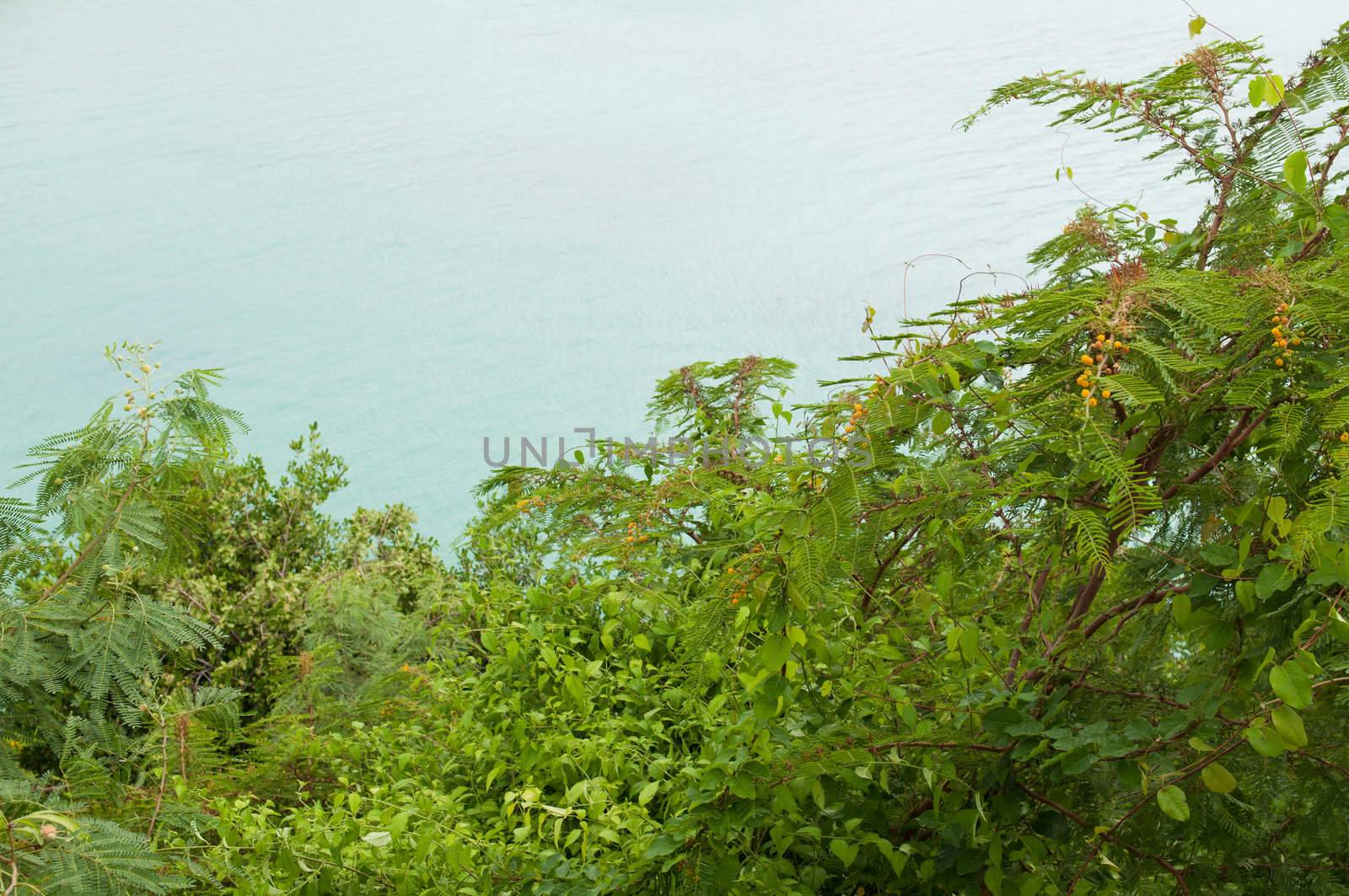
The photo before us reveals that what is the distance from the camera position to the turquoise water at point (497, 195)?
592 centimetres

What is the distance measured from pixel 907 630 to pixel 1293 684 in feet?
3.06

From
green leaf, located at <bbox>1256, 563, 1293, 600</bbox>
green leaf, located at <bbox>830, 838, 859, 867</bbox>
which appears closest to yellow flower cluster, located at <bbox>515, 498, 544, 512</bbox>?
green leaf, located at <bbox>830, 838, 859, 867</bbox>

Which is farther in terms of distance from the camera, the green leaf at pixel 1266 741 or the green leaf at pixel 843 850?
the green leaf at pixel 843 850

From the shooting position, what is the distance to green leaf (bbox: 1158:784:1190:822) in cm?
97

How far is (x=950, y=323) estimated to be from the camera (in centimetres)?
112

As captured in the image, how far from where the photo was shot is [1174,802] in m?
0.98

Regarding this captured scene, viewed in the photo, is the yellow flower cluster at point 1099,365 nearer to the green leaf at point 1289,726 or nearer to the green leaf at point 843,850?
the green leaf at point 1289,726

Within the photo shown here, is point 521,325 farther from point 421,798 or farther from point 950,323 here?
point 950,323

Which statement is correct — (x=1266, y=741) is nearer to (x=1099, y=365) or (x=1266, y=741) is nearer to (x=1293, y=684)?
(x=1293, y=684)

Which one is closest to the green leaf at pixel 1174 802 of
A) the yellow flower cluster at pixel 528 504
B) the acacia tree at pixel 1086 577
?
the acacia tree at pixel 1086 577

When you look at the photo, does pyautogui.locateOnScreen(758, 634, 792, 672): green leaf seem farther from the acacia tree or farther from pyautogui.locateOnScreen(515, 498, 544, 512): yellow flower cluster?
pyautogui.locateOnScreen(515, 498, 544, 512): yellow flower cluster

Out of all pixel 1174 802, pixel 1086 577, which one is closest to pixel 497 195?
pixel 1086 577

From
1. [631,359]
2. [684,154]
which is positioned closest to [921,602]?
[631,359]

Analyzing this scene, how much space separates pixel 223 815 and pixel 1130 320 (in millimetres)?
1321
